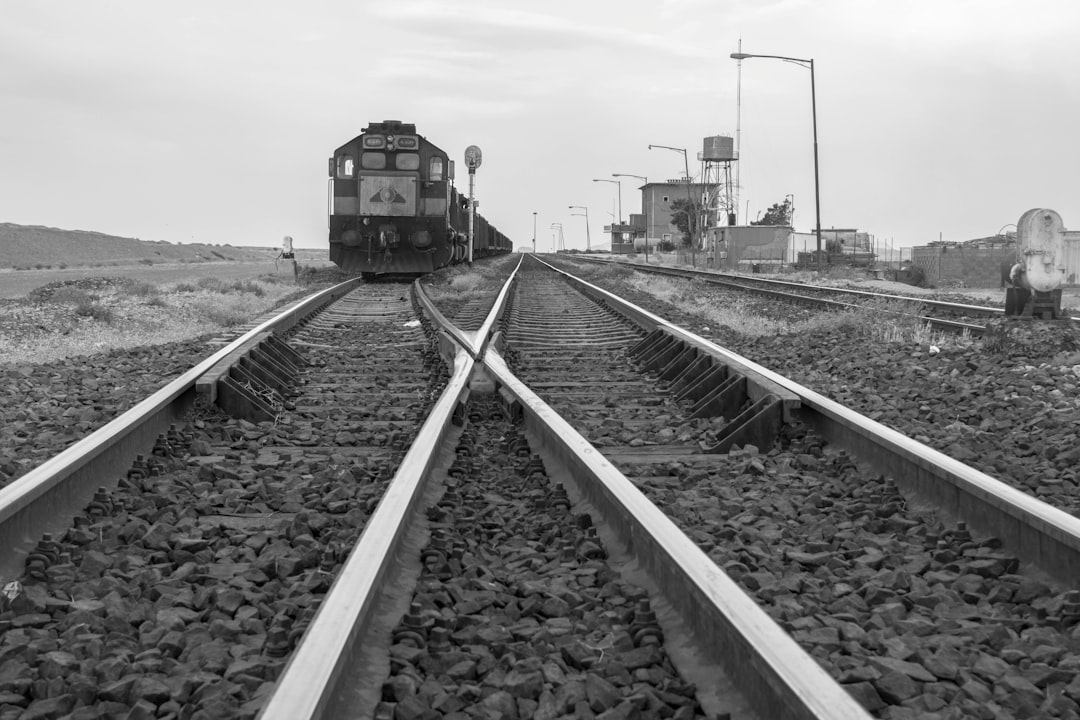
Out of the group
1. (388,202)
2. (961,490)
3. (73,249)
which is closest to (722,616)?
(961,490)

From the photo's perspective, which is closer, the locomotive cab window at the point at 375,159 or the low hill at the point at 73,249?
the locomotive cab window at the point at 375,159

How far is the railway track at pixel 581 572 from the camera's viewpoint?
108 inches

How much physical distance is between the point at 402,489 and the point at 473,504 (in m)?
0.48

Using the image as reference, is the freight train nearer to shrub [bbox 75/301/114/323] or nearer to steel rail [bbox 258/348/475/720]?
shrub [bbox 75/301/114/323]

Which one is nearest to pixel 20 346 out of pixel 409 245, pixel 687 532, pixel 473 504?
pixel 473 504

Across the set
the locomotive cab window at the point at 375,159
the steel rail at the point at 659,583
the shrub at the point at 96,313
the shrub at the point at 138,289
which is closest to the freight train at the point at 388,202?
the locomotive cab window at the point at 375,159

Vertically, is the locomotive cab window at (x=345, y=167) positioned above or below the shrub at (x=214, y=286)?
above

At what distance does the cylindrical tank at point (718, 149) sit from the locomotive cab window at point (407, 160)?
78563 millimetres

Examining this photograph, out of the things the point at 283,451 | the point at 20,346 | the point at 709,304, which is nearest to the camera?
the point at 283,451

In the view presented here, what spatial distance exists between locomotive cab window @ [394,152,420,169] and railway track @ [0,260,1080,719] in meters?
19.1

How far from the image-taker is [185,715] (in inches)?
103

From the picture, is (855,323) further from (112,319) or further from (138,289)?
(138,289)

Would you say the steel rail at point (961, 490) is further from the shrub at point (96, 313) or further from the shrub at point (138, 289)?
the shrub at point (138, 289)

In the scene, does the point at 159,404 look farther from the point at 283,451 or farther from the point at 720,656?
the point at 720,656
